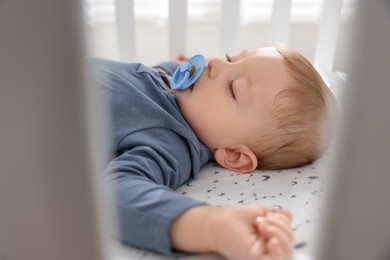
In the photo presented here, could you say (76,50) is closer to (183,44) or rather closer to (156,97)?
(156,97)

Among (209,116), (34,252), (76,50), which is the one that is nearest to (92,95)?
(76,50)

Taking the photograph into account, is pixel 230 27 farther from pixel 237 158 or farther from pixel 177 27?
pixel 237 158

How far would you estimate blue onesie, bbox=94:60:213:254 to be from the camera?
0.52 meters

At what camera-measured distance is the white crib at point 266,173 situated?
2.02ft

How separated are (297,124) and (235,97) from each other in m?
0.12

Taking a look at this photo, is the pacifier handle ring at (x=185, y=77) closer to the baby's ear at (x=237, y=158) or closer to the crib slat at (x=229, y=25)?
the baby's ear at (x=237, y=158)

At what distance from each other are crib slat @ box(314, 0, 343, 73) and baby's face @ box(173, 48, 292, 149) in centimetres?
34

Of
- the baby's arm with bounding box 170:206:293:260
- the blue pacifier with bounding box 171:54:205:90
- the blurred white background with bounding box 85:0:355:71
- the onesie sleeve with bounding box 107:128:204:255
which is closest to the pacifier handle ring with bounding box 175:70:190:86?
the blue pacifier with bounding box 171:54:205:90

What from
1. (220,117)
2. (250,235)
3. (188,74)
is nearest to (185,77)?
(188,74)

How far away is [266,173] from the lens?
2.54 feet

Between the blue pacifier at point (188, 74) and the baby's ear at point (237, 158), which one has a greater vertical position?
the blue pacifier at point (188, 74)

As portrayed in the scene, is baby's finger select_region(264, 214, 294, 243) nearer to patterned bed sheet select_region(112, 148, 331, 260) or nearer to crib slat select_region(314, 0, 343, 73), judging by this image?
patterned bed sheet select_region(112, 148, 331, 260)

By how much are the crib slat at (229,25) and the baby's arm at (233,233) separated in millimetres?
667

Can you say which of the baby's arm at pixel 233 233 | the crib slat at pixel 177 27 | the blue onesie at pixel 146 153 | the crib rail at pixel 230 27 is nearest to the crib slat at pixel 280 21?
the crib rail at pixel 230 27
